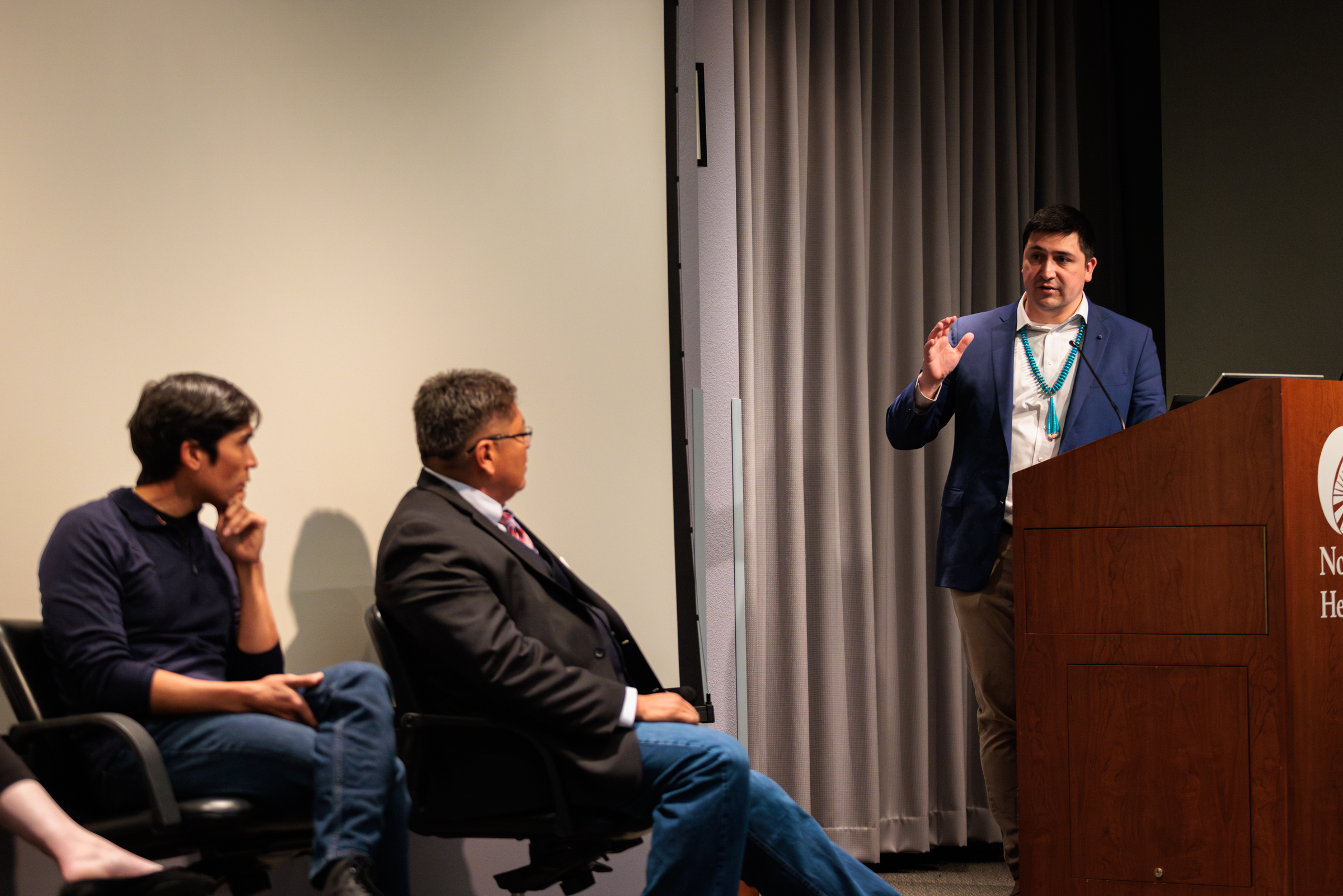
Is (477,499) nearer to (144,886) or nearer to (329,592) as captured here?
(329,592)

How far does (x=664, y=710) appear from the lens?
88.4 inches

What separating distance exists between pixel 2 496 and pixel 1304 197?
4.27 meters

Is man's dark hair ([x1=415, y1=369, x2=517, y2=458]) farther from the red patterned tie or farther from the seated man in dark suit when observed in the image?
the red patterned tie

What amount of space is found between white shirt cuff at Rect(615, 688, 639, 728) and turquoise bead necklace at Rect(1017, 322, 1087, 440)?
1397 millimetres

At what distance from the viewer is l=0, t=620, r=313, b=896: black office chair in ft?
5.90

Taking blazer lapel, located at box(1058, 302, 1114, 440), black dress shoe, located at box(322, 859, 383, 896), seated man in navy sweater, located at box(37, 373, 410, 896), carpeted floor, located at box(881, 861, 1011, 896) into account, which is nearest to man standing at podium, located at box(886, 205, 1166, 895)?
blazer lapel, located at box(1058, 302, 1114, 440)

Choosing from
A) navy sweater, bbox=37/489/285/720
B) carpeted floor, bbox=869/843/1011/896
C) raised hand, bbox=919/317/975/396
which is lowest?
carpeted floor, bbox=869/843/1011/896

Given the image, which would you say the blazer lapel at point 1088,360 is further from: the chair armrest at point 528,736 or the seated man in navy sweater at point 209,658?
the seated man in navy sweater at point 209,658

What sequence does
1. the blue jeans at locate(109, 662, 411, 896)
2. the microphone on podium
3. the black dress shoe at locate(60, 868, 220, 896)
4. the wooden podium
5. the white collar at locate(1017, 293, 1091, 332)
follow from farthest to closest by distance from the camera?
the white collar at locate(1017, 293, 1091, 332) → the microphone on podium → the wooden podium → the blue jeans at locate(109, 662, 411, 896) → the black dress shoe at locate(60, 868, 220, 896)

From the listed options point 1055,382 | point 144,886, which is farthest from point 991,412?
point 144,886

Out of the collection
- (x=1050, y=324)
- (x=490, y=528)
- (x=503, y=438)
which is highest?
(x=1050, y=324)

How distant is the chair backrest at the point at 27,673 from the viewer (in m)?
1.90

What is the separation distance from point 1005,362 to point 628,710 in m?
1.47

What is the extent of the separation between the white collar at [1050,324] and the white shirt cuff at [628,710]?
156 centimetres
